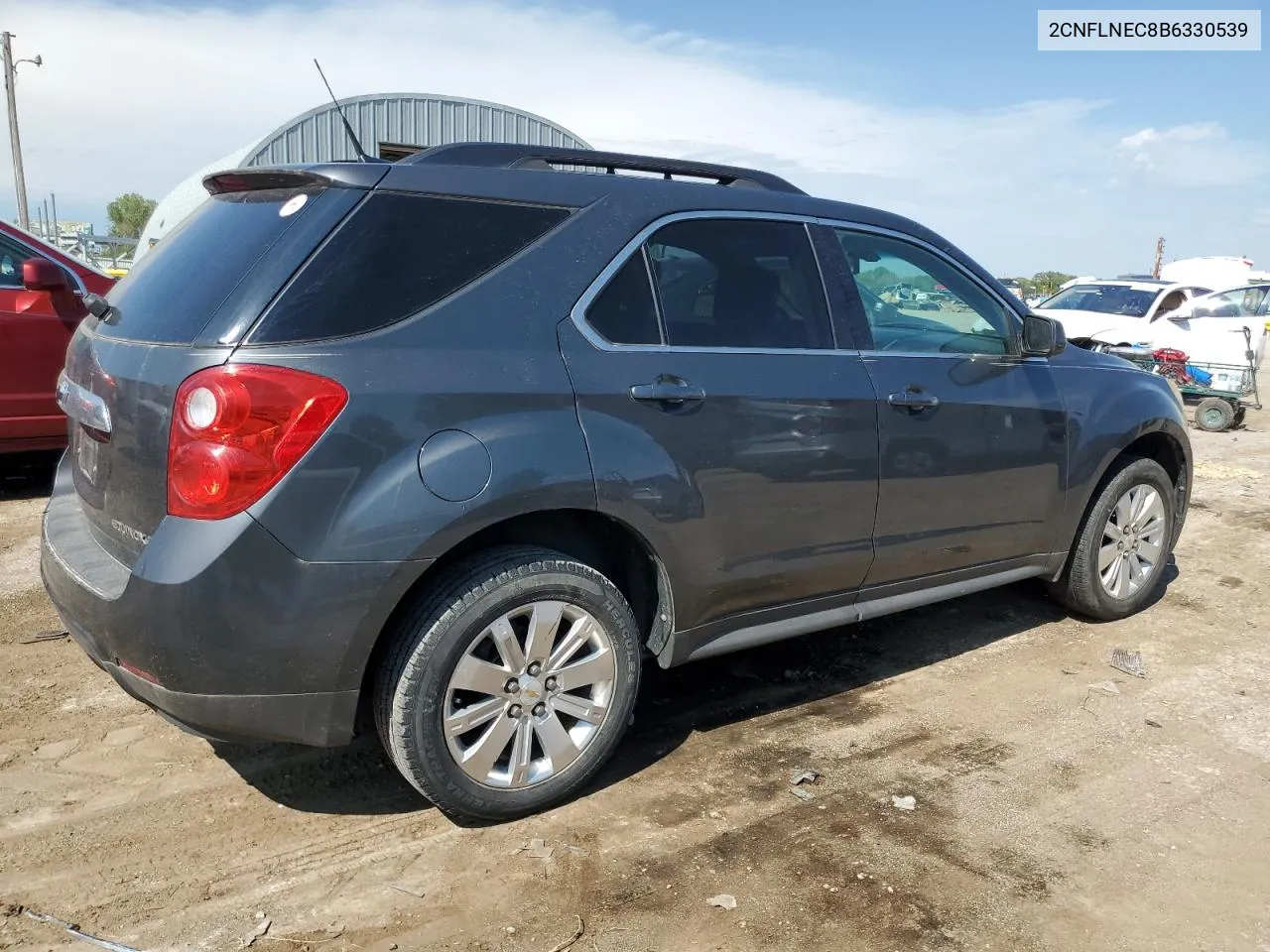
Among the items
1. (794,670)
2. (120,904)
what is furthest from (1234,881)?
(120,904)

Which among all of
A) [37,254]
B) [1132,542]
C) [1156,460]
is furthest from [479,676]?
[37,254]

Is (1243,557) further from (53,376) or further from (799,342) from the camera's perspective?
(53,376)

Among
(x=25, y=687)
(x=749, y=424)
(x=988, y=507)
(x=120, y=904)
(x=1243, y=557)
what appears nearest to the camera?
(x=120, y=904)

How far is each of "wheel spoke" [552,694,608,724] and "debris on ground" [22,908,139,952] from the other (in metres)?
1.19

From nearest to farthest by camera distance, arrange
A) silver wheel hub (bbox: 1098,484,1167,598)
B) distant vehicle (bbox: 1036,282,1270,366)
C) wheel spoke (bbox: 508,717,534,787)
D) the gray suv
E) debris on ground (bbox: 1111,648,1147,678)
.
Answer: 1. the gray suv
2. wheel spoke (bbox: 508,717,534,787)
3. debris on ground (bbox: 1111,648,1147,678)
4. silver wheel hub (bbox: 1098,484,1167,598)
5. distant vehicle (bbox: 1036,282,1270,366)

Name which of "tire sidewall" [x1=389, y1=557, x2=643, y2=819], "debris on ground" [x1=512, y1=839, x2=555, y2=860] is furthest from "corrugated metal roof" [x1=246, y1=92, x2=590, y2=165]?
"debris on ground" [x1=512, y1=839, x2=555, y2=860]

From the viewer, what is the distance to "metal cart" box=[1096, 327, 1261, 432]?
11.5m

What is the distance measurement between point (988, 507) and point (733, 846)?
183 cm

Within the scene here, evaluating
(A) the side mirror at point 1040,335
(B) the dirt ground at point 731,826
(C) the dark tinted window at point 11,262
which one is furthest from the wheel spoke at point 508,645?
(C) the dark tinted window at point 11,262

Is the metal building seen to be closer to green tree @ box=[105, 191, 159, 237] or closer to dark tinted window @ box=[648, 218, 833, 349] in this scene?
dark tinted window @ box=[648, 218, 833, 349]

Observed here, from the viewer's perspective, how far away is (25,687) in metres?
3.80

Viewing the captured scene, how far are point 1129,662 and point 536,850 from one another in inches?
113

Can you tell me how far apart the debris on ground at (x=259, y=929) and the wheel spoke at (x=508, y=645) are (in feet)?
2.78

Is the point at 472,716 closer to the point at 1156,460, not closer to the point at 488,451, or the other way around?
the point at 488,451
